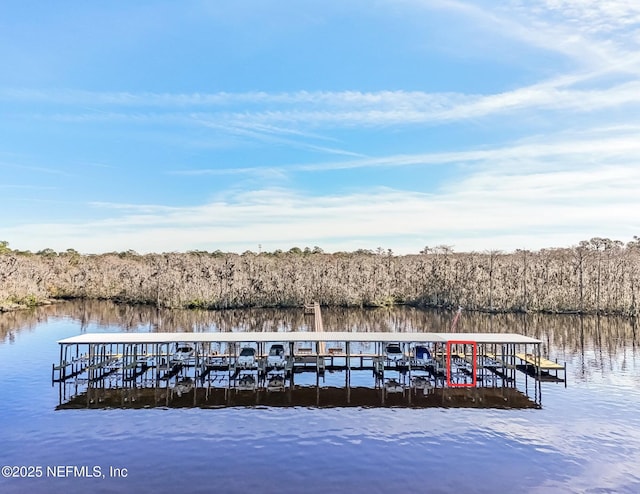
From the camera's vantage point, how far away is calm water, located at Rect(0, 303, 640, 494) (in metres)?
19.8

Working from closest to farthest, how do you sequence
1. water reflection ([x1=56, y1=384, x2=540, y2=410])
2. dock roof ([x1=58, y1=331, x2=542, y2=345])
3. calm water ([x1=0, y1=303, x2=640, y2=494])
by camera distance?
calm water ([x1=0, y1=303, x2=640, y2=494]), water reflection ([x1=56, y1=384, x2=540, y2=410]), dock roof ([x1=58, y1=331, x2=542, y2=345])

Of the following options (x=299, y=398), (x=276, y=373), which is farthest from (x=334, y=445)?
(x=276, y=373)

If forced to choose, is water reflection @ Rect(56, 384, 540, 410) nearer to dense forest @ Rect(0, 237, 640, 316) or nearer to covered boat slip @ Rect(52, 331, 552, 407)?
covered boat slip @ Rect(52, 331, 552, 407)

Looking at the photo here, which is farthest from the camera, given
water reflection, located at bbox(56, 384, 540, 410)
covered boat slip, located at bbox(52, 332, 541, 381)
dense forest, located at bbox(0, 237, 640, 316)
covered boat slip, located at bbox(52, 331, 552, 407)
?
dense forest, located at bbox(0, 237, 640, 316)

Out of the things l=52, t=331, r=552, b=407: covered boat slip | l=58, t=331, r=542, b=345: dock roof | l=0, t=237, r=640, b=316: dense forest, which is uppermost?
l=0, t=237, r=640, b=316: dense forest

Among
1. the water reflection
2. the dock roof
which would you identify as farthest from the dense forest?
the water reflection

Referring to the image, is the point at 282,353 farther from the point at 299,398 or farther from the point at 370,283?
the point at 370,283

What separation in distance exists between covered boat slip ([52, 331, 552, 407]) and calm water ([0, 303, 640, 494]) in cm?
220

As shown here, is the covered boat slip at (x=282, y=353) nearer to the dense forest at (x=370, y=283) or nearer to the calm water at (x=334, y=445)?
the calm water at (x=334, y=445)

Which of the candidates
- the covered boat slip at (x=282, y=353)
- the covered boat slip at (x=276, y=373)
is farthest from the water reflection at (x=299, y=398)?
the covered boat slip at (x=282, y=353)

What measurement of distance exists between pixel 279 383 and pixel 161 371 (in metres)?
10.4

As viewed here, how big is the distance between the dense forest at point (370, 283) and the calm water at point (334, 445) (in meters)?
41.5

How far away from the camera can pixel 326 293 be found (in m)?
82.5

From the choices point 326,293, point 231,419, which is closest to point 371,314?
point 326,293
